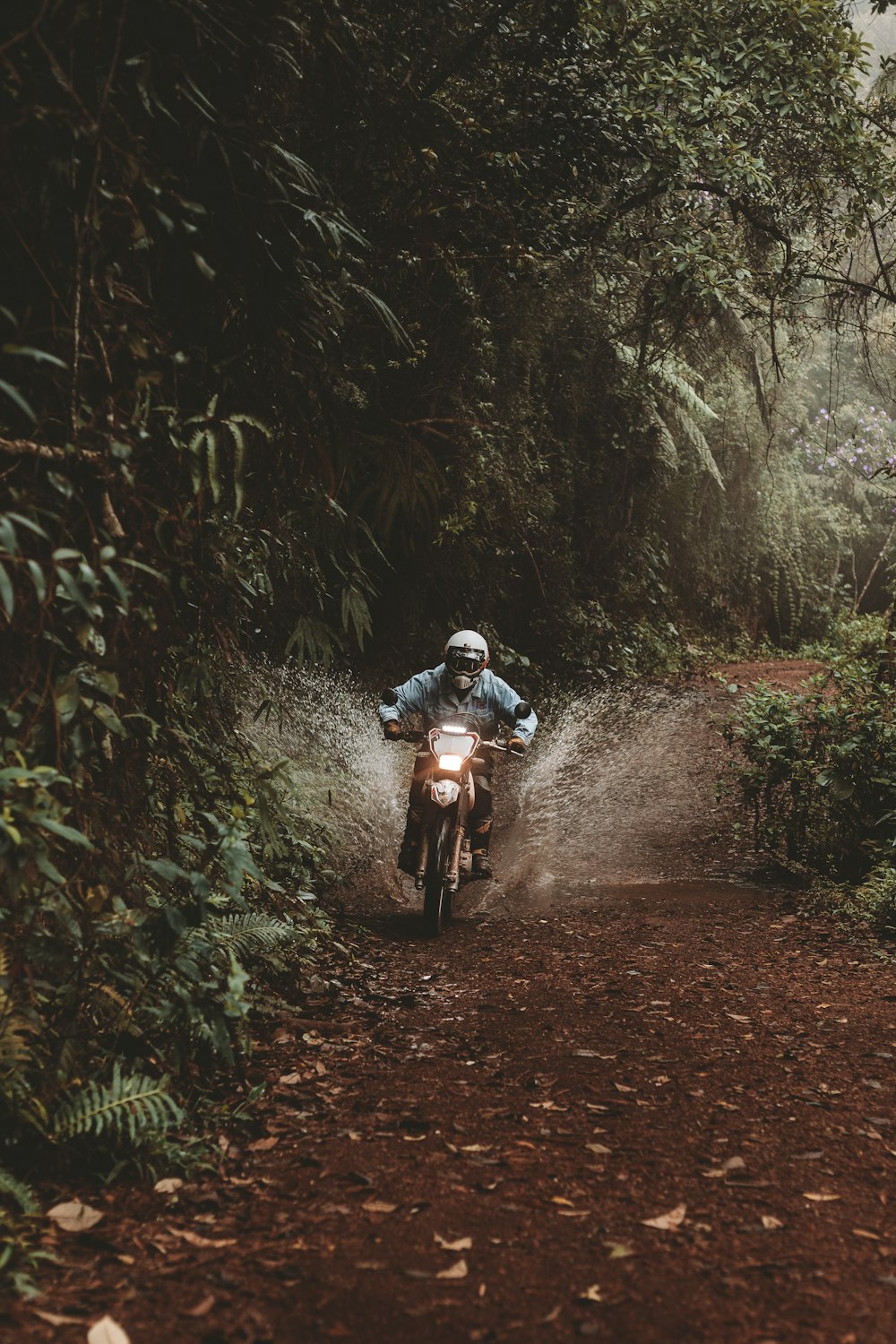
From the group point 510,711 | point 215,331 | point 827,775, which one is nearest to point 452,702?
point 510,711

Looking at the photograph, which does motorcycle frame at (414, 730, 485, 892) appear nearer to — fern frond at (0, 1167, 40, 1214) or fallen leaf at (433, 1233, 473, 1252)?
fallen leaf at (433, 1233, 473, 1252)

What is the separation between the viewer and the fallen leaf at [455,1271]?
294 cm

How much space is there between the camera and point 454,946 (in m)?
7.08

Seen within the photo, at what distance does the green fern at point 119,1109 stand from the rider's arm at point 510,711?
4.60 meters

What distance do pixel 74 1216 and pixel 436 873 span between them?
4274 millimetres

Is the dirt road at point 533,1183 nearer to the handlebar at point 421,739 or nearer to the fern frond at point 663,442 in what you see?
the handlebar at point 421,739

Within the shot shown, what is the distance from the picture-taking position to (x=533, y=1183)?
139 inches

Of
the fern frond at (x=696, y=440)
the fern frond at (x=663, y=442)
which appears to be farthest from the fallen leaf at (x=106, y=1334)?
the fern frond at (x=696, y=440)

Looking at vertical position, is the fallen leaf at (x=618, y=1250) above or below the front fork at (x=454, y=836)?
below

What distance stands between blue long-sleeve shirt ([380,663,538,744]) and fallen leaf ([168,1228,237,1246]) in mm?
4946

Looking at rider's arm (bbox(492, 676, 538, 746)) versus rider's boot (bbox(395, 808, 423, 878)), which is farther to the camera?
rider's arm (bbox(492, 676, 538, 746))

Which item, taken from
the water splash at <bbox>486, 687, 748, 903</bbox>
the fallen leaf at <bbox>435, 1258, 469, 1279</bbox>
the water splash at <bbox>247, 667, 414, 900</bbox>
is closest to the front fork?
the water splash at <bbox>247, 667, 414, 900</bbox>

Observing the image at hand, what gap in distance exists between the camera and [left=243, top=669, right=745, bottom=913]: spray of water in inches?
376

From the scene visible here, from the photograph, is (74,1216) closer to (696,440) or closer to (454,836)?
(454,836)
